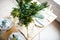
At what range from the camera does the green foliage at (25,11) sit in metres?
1.27

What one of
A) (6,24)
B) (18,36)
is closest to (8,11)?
(6,24)

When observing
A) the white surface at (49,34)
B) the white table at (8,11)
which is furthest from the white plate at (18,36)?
the white surface at (49,34)

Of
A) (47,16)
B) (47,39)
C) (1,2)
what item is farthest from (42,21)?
(1,2)

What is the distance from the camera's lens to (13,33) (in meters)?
1.36

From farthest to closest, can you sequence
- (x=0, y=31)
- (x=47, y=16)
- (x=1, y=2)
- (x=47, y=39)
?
(x=1, y=2)
(x=47, y=39)
(x=47, y=16)
(x=0, y=31)

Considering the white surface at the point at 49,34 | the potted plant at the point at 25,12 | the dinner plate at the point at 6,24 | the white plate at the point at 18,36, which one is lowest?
the white surface at the point at 49,34

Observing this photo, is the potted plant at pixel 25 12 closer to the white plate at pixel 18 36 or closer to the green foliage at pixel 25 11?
the green foliage at pixel 25 11

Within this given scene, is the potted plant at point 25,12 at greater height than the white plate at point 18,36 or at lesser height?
greater

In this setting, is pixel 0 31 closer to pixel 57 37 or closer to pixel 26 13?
pixel 26 13

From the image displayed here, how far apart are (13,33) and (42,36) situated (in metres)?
0.43

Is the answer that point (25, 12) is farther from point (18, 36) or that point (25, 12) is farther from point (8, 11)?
point (8, 11)

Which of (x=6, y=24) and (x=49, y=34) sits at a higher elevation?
(x=6, y=24)

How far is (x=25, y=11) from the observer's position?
4.26 feet

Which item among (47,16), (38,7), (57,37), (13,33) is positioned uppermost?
(38,7)
